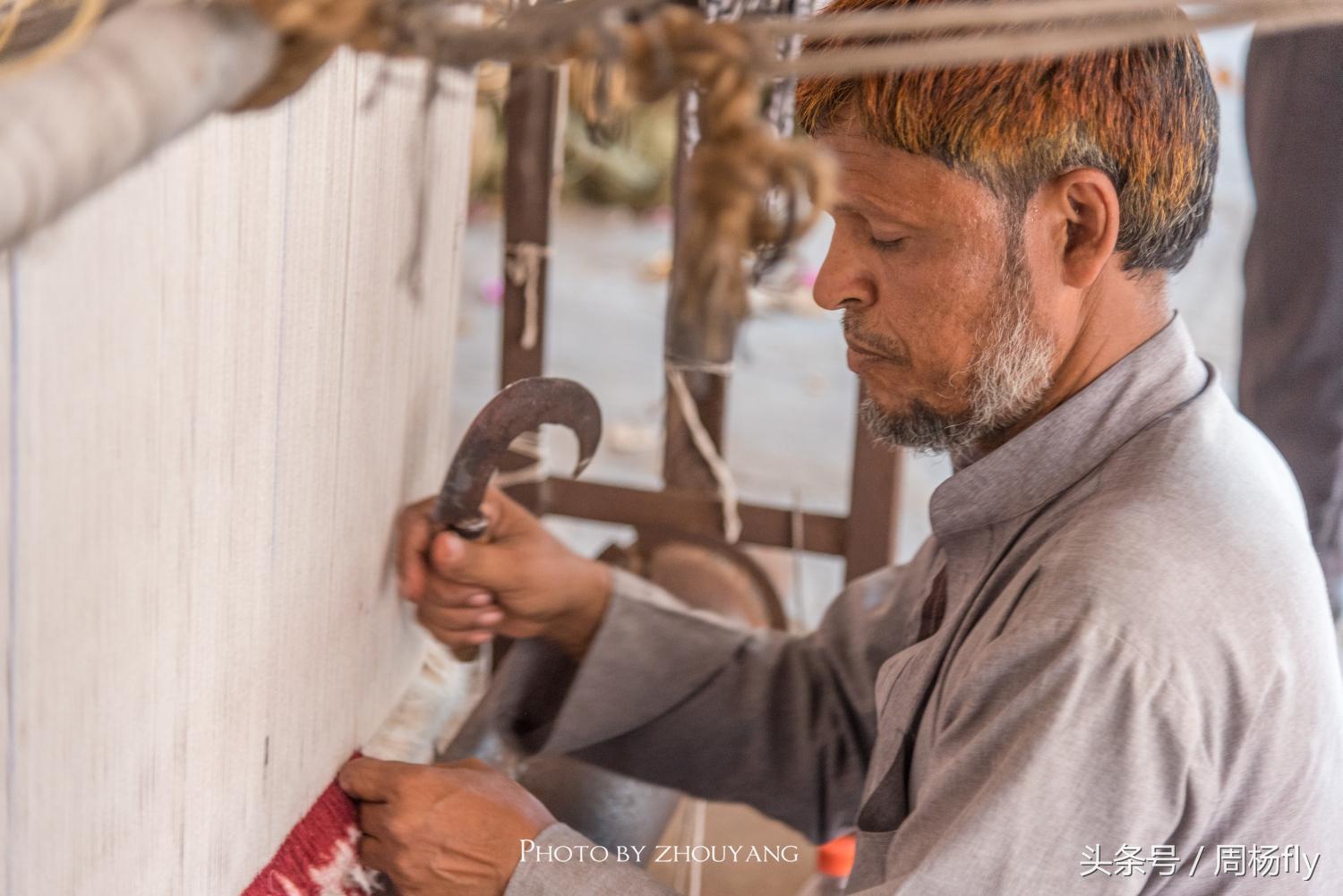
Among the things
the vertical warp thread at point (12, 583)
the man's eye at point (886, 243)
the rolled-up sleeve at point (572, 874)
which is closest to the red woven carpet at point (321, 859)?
the rolled-up sleeve at point (572, 874)

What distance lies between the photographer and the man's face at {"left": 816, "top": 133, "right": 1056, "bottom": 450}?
104cm

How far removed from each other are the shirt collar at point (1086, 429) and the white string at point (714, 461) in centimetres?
60

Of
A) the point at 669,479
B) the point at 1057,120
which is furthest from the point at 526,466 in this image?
the point at 1057,120

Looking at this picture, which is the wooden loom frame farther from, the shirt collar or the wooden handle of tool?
the shirt collar

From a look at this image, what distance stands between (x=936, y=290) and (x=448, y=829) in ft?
1.87

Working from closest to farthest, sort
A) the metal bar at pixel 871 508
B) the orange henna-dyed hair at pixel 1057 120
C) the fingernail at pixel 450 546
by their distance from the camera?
the orange henna-dyed hair at pixel 1057 120 → the fingernail at pixel 450 546 → the metal bar at pixel 871 508

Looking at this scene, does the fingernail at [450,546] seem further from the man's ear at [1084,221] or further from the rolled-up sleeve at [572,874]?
the man's ear at [1084,221]

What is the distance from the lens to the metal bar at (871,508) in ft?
5.39

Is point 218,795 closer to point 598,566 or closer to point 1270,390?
point 598,566

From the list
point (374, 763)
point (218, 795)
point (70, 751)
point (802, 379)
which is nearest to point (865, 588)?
point (374, 763)

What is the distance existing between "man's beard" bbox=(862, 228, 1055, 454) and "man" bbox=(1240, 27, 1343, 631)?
1.10 metres

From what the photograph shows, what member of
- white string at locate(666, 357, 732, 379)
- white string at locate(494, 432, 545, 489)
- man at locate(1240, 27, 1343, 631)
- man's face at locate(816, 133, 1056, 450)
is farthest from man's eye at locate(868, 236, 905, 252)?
man at locate(1240, 27, 1343, 631)

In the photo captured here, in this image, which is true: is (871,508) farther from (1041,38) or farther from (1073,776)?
(1041,38)

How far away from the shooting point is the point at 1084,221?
3.48 ft
